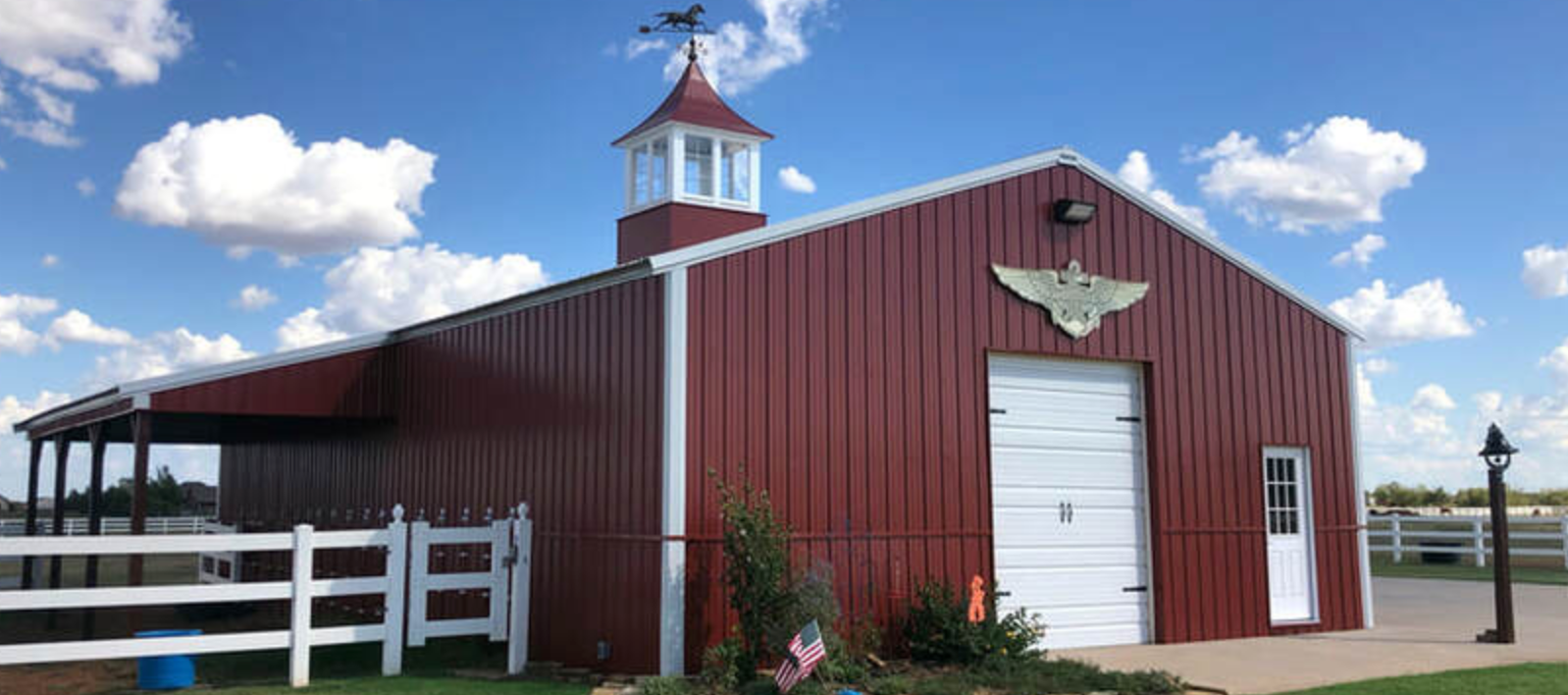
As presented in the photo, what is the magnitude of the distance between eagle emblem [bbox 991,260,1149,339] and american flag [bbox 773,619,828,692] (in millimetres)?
4415

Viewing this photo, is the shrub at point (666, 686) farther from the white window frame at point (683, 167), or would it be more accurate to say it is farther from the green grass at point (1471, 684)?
the white window frame at point (683, 167)

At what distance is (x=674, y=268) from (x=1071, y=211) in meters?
4.30

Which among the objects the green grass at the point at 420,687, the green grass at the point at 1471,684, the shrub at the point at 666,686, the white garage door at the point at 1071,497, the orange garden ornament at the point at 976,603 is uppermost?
the white garage door at the point at 1071,497

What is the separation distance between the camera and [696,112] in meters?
15.8

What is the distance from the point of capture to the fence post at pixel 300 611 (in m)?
10.2

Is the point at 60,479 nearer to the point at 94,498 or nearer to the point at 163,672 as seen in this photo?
the point at 94,498

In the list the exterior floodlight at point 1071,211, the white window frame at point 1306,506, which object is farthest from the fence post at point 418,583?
the white window frame at point 1306,506

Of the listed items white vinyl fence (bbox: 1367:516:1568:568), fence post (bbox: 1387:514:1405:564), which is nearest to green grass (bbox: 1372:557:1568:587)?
fence post (bbox: 1387:514:1405:564)

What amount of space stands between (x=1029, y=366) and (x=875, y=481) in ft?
7.20

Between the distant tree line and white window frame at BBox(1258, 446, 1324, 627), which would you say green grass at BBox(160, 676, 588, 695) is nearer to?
white window frame at BBox(1258, 446, 1324, 627)

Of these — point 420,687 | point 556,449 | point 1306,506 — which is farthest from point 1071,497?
point 420,687

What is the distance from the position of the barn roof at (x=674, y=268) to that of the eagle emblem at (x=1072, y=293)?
0.93 meters

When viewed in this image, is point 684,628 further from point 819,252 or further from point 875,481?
point 819,252

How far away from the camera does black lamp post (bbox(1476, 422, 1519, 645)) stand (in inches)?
491
